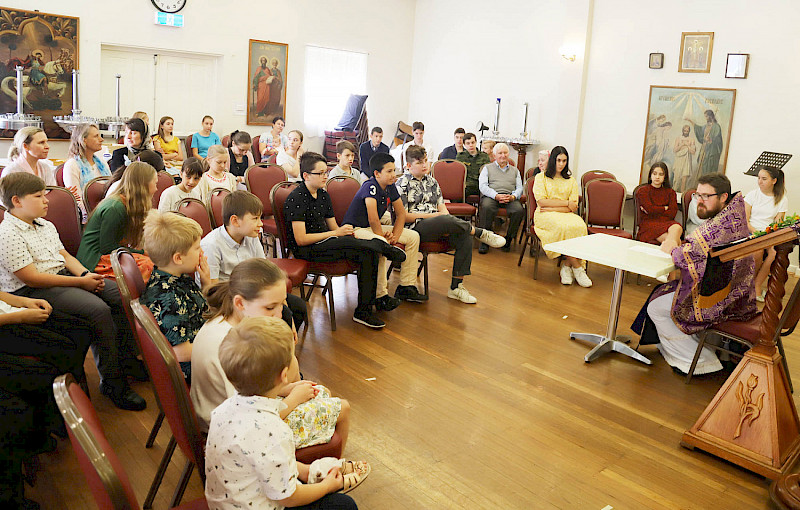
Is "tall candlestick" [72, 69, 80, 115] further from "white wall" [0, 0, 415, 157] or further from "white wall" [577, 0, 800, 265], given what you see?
"white wall" [577, 0, 800, 265]


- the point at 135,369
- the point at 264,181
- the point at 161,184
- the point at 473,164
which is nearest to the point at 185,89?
the point at 264,181

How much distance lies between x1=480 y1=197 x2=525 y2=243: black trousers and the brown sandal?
5725 mm

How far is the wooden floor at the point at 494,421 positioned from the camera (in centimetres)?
281

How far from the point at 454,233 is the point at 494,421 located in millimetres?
2242

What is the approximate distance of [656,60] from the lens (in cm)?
795

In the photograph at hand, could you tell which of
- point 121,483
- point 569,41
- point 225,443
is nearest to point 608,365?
point 225,443

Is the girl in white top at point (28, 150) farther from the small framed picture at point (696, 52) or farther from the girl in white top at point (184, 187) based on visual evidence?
the small framed picture at point (696, 52)

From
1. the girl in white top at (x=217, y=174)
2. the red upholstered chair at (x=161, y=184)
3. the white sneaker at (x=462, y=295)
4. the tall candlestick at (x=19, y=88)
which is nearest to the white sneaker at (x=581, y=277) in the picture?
the white sneaker at (x=462, y=295)

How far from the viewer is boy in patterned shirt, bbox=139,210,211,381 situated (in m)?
2.57

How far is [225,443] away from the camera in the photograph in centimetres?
173

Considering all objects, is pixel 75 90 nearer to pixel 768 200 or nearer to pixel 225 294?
pixel 225 294

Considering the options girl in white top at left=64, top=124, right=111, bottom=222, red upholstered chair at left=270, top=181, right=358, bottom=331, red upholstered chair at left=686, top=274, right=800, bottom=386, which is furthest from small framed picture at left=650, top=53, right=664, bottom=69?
girl in white top at left=64, top=124, right=111, bottom=222

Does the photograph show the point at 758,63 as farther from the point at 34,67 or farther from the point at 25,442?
the point at 34,67

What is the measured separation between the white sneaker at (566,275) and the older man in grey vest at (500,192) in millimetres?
1314
